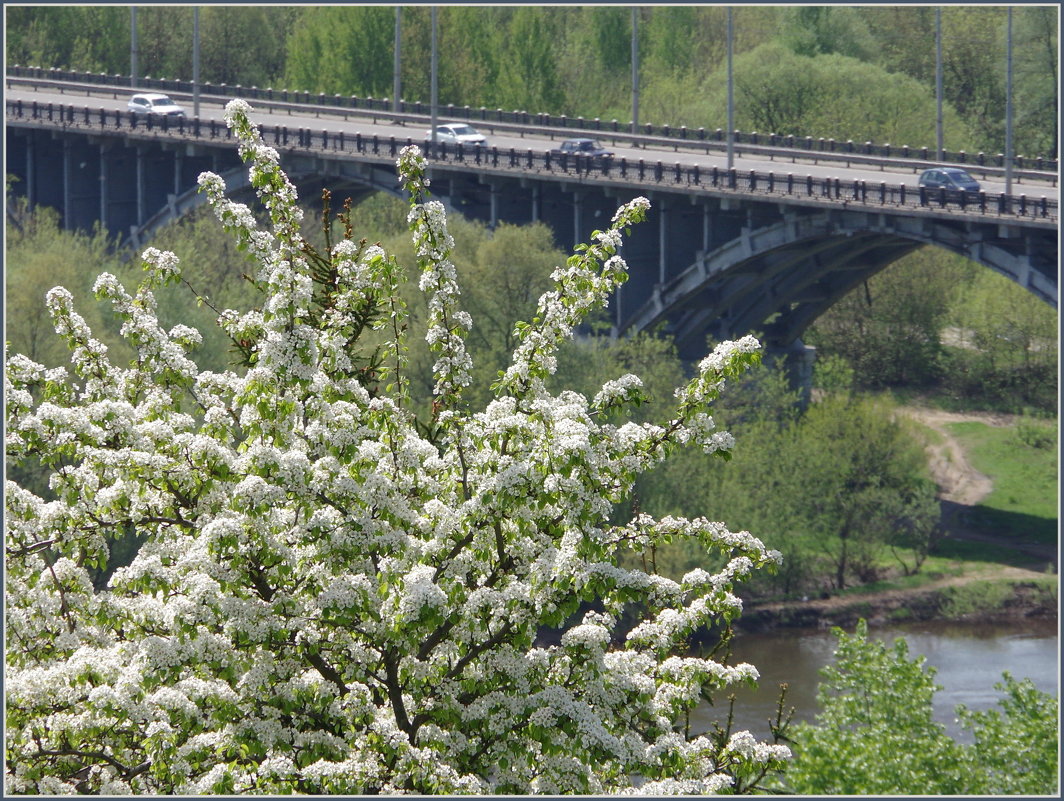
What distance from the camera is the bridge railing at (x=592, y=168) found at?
4603 cm

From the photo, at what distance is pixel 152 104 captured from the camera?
71750mm

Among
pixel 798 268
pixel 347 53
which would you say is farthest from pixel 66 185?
pixel 798 268

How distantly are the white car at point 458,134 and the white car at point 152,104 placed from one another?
465 inches

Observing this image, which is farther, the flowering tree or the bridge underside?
the bridge underside

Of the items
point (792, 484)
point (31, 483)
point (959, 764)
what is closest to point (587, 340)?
point (792, 484)

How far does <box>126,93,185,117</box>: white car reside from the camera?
7106 centimetres

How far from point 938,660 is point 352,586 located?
3291 centimetres

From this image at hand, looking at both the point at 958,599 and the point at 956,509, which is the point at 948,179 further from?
the point at 958,599

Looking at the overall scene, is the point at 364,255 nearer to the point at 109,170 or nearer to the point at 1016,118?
the point at 109,170

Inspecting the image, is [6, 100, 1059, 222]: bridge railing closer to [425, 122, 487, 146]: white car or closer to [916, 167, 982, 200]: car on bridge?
[425, 122, 487, 146]: white car

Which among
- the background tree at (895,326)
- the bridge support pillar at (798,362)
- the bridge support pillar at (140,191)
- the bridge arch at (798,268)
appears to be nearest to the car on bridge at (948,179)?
the bridge arch at (798,268)

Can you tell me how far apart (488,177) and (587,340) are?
29.0 feet

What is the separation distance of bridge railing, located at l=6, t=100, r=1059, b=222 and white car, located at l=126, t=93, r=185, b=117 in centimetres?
300

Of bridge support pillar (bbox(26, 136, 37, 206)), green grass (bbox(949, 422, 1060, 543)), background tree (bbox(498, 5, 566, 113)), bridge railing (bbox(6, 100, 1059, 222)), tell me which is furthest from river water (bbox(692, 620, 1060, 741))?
background tree (bbox(498, 5, 566, 113))
